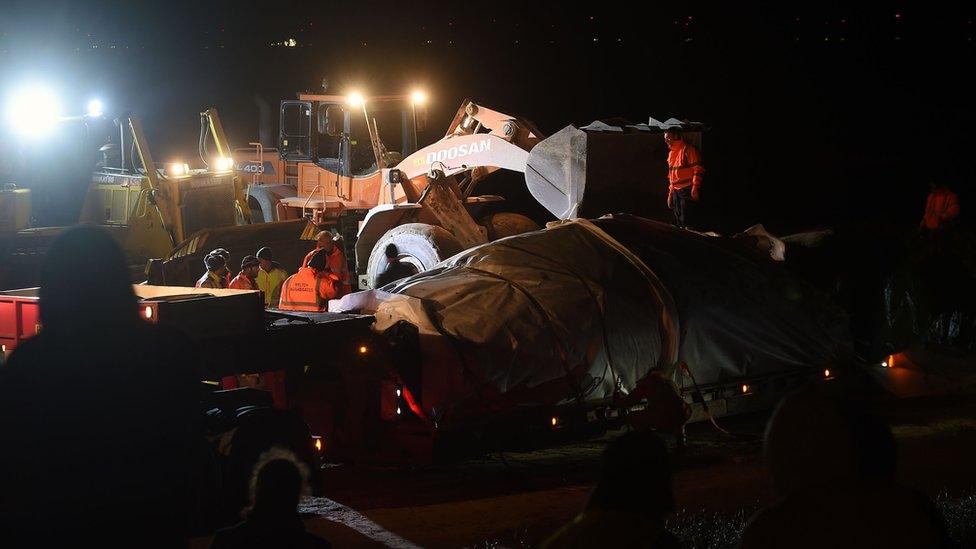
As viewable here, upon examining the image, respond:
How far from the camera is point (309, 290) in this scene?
11992mm

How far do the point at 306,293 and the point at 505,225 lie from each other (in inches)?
233

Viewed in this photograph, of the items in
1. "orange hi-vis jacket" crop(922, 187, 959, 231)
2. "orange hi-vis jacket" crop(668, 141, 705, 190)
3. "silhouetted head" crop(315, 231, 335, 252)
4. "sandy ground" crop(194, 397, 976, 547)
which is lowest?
"sandy ground" crop(194, 397, 976, 547)

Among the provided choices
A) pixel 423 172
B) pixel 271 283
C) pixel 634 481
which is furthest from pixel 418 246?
pixel 634 481

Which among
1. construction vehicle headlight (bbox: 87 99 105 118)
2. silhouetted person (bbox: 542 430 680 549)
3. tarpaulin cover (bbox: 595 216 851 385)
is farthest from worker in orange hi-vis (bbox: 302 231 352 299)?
Answer: silhouetted person (bbox: 542 430 680 549)

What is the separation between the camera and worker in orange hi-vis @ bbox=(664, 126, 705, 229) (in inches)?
539

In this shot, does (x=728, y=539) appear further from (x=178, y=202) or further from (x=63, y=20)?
(x=63, y=20)

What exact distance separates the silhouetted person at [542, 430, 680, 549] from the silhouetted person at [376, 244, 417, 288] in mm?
12433

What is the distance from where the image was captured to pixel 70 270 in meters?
3.54

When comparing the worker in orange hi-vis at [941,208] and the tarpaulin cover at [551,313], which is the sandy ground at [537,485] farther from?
the worker in orange hi-vis at [941,208]

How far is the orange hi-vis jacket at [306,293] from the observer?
1198cm

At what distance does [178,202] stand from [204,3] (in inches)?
998

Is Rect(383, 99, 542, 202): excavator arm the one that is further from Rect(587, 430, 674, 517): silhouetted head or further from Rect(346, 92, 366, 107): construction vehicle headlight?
Rect(587, 430, 674, 517): silhouetted head

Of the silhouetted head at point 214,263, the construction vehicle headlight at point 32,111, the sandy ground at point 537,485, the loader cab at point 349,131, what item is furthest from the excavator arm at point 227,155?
the sandy ground at point 537,485

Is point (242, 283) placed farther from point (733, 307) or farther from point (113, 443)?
point (113, 443)
